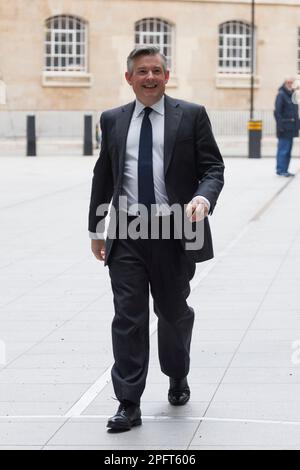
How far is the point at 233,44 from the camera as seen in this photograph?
43656 millimetres

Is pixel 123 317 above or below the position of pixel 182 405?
above

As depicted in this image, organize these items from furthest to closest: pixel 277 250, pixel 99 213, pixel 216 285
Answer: pixel 277 250 → pixel 216 285 → pixel 99 213

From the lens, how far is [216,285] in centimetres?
1102

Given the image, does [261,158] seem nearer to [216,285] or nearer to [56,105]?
[56,105]

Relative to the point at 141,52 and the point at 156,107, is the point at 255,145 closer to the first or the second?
the point at 156,107

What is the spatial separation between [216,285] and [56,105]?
3079 centimetres

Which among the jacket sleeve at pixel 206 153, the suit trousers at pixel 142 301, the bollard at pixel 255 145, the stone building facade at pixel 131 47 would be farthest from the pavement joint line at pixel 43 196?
the stone building facade at pixel 131 47

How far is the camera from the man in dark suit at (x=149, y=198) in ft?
21.6

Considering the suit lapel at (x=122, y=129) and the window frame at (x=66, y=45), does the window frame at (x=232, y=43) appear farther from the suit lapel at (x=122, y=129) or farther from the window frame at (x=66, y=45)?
the suit lapel at (x=122, y=129)

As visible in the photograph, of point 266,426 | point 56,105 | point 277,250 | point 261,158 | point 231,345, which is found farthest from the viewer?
point 56,105

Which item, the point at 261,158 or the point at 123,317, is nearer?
the point at 123,317

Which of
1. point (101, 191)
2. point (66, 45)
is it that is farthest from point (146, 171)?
point (66, 45)

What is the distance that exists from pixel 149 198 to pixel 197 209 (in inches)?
11.9

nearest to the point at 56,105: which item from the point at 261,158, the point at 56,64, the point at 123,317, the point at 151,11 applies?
the point at 56,64
